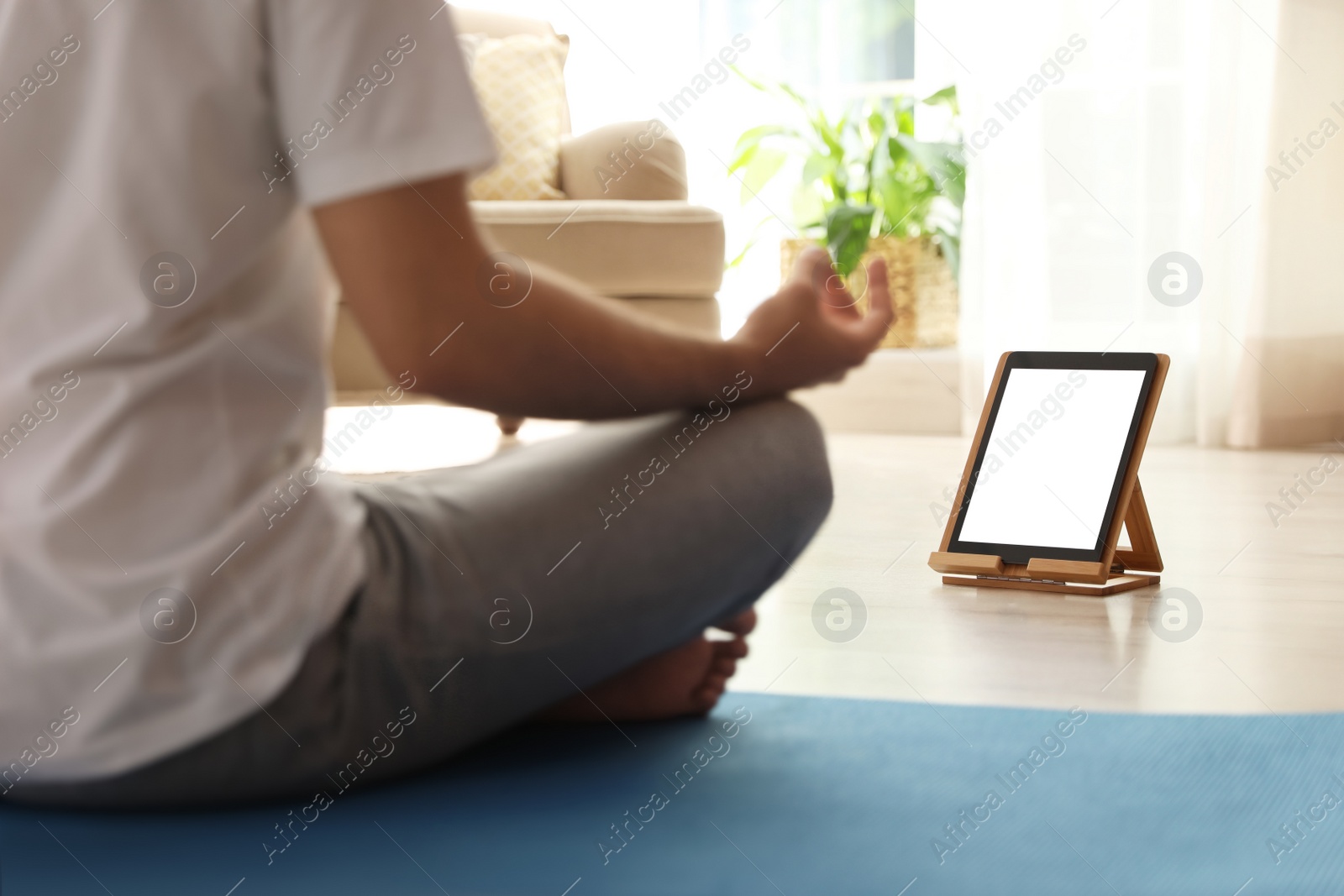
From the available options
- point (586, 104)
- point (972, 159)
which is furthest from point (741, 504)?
point (586, 104)

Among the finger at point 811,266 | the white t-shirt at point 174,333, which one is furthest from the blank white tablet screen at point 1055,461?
the white t-shirt at point 174,333

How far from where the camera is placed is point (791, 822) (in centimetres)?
75

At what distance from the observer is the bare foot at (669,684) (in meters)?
0.91

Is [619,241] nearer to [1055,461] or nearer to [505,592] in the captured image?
[1055,461]

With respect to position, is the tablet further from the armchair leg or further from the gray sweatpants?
the armchair leg

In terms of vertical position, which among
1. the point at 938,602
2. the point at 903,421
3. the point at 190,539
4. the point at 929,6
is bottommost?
the point at 903,421

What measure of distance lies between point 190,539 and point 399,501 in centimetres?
13

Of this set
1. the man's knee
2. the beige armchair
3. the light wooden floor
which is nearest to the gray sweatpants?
the man's knee

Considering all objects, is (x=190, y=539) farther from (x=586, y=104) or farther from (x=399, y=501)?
(x=586, y=104)

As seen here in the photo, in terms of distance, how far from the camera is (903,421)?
3.10 meters

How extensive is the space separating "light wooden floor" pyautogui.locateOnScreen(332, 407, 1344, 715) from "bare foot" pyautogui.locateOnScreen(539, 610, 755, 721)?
13 centimetres

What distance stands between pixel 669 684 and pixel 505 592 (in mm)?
231

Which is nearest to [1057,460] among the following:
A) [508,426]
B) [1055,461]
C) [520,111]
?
[1055,461]

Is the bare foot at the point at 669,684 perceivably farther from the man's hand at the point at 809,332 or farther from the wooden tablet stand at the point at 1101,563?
the wooden tablet stand at the point at 1101,563
